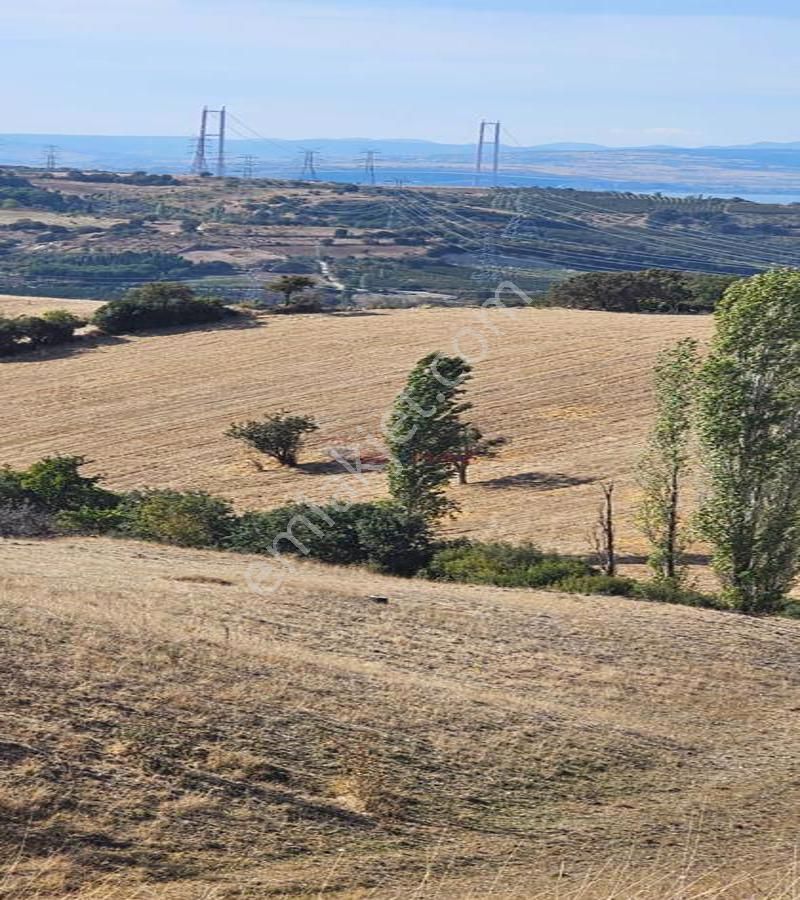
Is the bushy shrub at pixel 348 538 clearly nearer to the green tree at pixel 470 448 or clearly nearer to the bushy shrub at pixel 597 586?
the bushy shrub at pixel 597 586

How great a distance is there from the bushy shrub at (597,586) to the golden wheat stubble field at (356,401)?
618cm

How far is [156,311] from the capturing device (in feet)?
214

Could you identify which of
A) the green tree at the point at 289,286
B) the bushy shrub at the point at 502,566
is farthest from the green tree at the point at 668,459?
the green tree at the point at 289,286

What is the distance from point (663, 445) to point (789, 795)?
512 inches

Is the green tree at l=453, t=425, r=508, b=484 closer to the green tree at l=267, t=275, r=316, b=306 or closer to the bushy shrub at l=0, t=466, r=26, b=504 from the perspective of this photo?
the bushy shrub at l=0, t=466, r=26, b=504

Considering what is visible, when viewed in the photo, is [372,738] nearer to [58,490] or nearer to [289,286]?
[58,490]

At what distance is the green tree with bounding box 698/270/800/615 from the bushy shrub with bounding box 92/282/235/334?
4418 cm

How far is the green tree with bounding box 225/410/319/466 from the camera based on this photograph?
42312 mm

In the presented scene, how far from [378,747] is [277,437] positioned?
28.6 metres

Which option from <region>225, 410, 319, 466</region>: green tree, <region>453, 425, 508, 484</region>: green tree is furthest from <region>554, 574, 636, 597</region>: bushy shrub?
Answer: <region>225, 410, 319, 466</region>: green tree

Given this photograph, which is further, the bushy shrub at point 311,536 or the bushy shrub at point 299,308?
the bushy shrub at point 299,308

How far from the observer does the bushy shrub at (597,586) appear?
24.0 meters

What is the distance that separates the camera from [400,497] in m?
32.2

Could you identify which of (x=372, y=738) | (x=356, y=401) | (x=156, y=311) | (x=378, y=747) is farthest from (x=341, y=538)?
(x=156, y=311)
